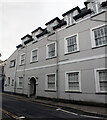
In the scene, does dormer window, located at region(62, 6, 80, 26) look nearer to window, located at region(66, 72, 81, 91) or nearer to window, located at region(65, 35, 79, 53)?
window, located at region(65, 35, 79, 53)

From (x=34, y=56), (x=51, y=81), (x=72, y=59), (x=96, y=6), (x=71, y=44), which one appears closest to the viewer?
(x=96, y=6)

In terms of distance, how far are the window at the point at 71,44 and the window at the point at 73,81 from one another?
2.78 metres

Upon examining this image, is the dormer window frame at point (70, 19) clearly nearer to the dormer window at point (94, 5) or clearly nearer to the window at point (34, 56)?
the dormer window at point (94, 5)

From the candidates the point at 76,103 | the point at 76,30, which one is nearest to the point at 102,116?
the point at 76,103

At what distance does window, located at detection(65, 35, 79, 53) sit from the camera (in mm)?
11320

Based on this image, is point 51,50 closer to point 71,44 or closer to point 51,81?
point 71,44

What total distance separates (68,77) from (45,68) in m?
3.78

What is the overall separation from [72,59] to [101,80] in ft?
12.0

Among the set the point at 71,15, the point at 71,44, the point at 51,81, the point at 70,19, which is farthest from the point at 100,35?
the point at 51,81

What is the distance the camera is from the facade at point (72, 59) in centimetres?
925

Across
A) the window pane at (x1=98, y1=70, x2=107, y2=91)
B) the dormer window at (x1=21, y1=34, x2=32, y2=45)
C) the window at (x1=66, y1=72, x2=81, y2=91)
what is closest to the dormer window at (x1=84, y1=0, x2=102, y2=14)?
the window pane at (x1=98, y1=70, x2=107, y2=91)

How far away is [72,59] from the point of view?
11.0 metres

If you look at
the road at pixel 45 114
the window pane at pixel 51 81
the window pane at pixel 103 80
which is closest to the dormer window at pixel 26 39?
the window pane at pixel 51 81

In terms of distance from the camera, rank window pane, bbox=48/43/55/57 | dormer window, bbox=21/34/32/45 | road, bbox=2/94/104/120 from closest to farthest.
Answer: road, bbox=2/94/104/120 < window pane, bbox=48/43/55/57 < dormer window, bbox=21/34/32/45
